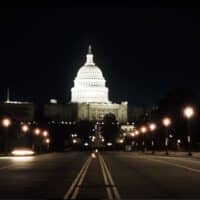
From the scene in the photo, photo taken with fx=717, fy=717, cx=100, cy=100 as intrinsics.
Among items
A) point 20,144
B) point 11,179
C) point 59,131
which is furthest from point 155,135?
point 11,179

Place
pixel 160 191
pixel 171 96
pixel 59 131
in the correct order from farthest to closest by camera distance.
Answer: pixel 59 131, pixel 171 96, pixel 160 191

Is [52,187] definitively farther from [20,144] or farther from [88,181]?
[20,144]

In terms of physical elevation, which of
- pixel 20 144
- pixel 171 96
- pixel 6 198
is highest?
pixel 171 96

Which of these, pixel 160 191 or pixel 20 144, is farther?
pixel 20 144

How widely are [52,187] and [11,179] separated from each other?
4.94m

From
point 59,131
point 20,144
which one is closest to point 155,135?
point 20,144

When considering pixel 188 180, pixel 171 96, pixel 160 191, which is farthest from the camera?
pixel 171 96

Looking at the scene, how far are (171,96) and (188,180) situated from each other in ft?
365

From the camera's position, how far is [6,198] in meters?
20.4

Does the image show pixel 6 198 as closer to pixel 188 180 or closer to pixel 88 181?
pixel 88 181

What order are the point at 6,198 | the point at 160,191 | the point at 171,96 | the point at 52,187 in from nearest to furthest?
the point at 6,198
the point at 160,191
the point at 52,187
the point at 171,96

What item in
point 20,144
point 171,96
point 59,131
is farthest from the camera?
point 59,131

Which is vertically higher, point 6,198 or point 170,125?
point 170,125

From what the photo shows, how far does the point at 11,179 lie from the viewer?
2939 centimetres
